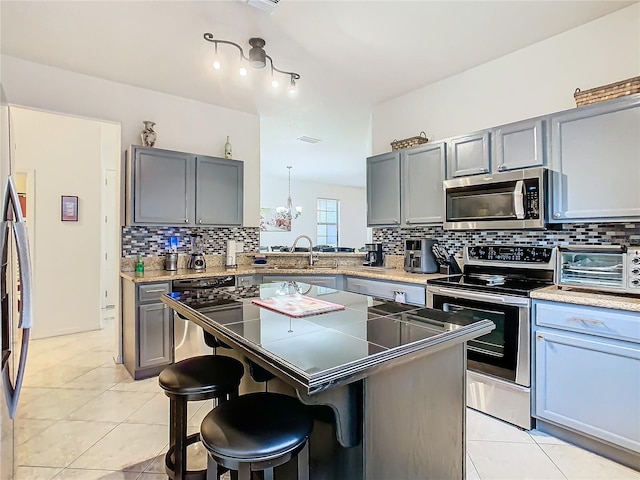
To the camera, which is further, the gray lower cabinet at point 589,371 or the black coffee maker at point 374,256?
the black coffee maker at point 374,256

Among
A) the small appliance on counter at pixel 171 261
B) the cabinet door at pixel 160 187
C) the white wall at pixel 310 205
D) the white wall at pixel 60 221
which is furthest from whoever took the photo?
the white wall at pixel 310 205

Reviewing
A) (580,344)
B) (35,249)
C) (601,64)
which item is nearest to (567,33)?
(601,64)

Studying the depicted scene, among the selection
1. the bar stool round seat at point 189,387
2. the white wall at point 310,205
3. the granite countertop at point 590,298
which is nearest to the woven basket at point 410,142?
the granite countertop at point 590,298

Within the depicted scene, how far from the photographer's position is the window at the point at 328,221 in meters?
10.1

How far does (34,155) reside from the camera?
4254 mm

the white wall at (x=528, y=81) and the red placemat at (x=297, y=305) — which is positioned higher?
the white wall at (x=528, y=81)

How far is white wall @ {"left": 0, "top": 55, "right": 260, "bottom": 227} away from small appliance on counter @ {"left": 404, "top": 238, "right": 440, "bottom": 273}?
2075 mm

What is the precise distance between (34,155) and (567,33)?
555cm

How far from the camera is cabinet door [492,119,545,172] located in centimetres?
254

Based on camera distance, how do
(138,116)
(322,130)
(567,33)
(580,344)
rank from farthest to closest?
(322,130), (138,116), (567,33), (580,344)

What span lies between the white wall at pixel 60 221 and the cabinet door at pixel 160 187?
51.8 inches

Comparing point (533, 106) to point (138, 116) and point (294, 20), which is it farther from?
point (138, 116)

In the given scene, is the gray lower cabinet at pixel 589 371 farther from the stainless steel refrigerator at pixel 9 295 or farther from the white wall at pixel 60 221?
the white wall at pixel 60 221

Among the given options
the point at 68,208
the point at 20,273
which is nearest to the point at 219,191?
the point at 68,208
